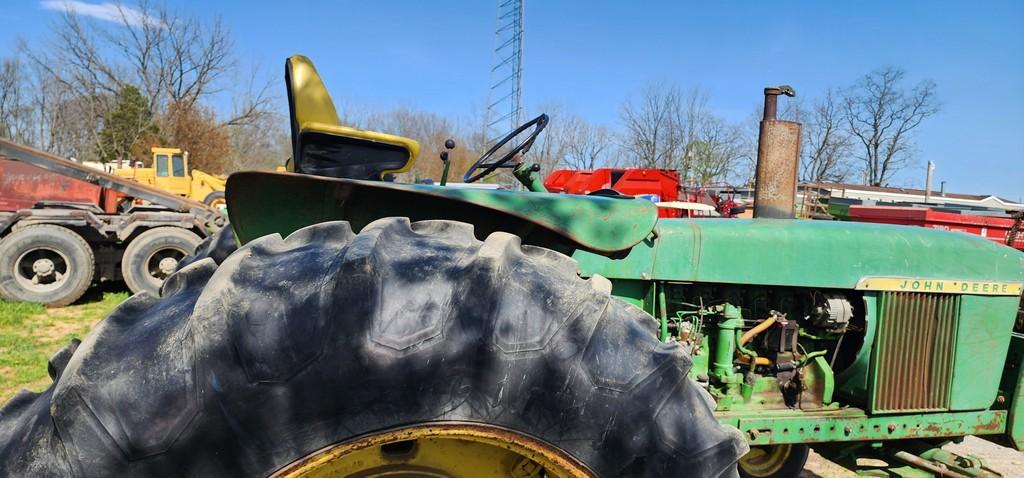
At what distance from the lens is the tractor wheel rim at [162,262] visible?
26.7 feet

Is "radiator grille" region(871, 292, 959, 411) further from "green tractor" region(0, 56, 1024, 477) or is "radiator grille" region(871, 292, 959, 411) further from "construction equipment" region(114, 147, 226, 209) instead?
"construction equipment" region(114, 147, 226, 209)

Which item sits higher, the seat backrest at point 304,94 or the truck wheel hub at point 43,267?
the seat backrest at point 304,94

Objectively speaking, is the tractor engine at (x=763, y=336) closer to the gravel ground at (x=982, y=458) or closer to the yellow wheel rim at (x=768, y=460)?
the yellow wheel rim at (x=768, y=460)

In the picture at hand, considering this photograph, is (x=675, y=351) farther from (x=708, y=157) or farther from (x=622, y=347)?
(x=708, y=157)

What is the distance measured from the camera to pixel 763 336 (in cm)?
261

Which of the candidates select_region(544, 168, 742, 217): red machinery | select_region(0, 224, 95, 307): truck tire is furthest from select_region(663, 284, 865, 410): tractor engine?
select_region(544, 168, 742, 217): red machinery

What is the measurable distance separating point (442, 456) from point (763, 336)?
1804mm

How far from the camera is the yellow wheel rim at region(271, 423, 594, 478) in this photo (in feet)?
3.68

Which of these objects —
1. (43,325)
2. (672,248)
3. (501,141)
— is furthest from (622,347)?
(43,325)

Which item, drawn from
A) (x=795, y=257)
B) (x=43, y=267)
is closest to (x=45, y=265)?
(x=43, y=267)

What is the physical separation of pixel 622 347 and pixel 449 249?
0.42 m

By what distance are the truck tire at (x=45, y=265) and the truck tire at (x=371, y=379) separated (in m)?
7.71

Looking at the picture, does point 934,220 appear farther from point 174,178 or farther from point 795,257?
point 174,178

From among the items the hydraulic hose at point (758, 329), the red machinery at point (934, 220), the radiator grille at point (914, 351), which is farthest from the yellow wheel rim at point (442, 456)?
the red machinery at point (934, 220)
